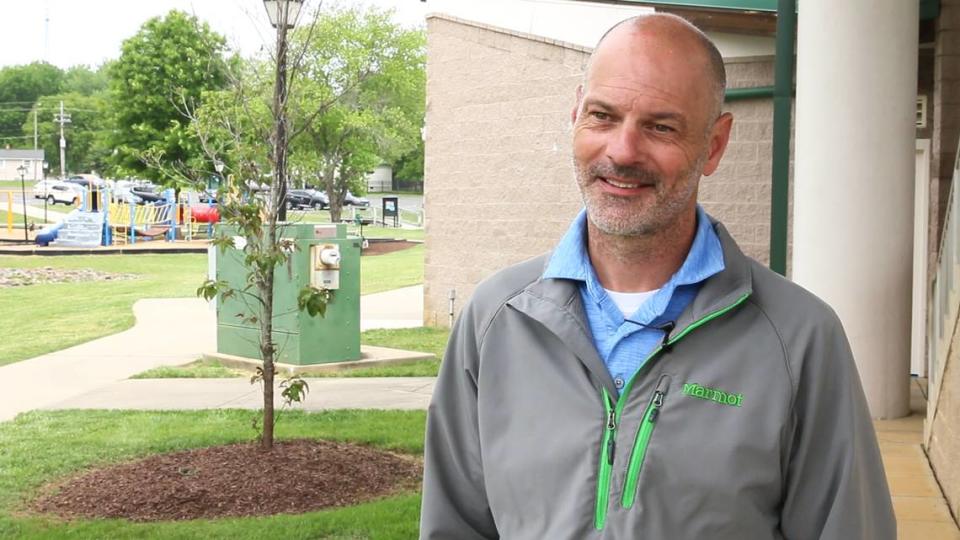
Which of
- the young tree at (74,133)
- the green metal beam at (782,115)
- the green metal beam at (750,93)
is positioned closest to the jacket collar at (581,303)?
the green metal beam at (782,115)

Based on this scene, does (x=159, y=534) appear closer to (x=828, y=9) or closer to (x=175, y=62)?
(x=828, y=9)

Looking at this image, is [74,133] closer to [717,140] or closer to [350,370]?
[350,370]

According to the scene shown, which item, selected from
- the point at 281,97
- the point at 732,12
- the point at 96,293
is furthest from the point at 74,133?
the point at 281,97

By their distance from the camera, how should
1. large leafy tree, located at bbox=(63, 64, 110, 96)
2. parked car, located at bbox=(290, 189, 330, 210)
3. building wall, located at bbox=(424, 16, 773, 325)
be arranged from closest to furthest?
building wall, located at bbox=(424, 16, 773, 325) < parked car, located at bbox=(290, 189, 330, 210) < large leafy tree, located at bbox=(63, 64, 110, 96)

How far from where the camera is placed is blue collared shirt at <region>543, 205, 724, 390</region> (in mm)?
1949

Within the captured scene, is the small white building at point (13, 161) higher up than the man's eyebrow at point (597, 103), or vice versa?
the small white building at point (13, 161)

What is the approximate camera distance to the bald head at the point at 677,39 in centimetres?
197

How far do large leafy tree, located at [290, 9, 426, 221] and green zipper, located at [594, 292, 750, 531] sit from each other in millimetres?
30192

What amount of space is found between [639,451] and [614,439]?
0.04m

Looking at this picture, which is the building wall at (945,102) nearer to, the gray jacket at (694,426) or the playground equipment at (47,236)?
the gray jacket at (694,426)

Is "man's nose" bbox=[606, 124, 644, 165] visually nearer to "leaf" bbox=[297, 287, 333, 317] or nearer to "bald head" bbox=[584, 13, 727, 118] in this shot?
"bald head" bbox=[584, 13, 727, 118]

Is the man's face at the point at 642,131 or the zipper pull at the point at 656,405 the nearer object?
the zipper pull at the point at 656,405

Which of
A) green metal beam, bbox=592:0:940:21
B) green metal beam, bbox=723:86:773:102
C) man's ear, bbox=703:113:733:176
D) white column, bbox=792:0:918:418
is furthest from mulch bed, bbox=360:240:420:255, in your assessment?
man's ear, bbox=703:113:733:176

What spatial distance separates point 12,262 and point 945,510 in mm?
28873
